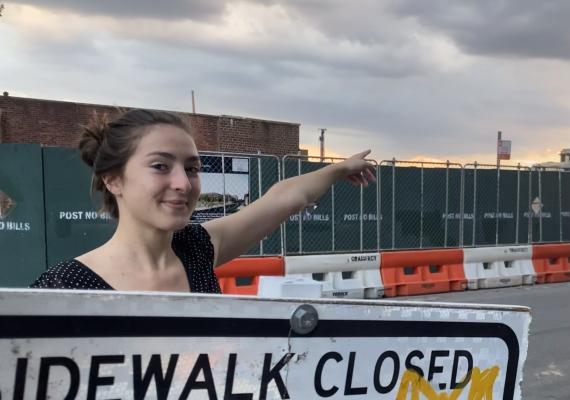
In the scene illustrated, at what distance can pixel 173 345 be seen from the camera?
1.26 m

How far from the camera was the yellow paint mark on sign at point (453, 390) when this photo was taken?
1.63 metres

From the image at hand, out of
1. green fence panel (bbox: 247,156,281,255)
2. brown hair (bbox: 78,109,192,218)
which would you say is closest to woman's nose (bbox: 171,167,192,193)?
brown hair (bbox: 78,109,192,218)

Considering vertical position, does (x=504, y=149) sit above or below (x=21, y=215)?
above

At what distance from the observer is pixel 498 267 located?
11.4 metres

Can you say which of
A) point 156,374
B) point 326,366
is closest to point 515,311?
point 326,366

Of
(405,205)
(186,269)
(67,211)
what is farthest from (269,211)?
(405,205)

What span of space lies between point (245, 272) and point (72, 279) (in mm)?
7218

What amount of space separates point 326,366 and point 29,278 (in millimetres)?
8057

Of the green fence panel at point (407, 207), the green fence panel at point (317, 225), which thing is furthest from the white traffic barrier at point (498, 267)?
the green fence panel at point (317, 225)

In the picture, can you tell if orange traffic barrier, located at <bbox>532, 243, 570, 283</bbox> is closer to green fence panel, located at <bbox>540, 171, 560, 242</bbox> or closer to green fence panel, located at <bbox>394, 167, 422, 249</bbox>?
green fence panel, located at <bbox>540, 171, 560, 242</bbox>

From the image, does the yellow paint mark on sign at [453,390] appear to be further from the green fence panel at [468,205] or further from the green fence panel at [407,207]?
the green fence panel at [468,205]

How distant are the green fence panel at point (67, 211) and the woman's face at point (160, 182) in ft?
24.0

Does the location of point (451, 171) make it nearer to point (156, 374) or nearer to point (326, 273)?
point (326, 273)

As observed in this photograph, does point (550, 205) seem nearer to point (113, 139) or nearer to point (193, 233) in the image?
point (193, 233)
